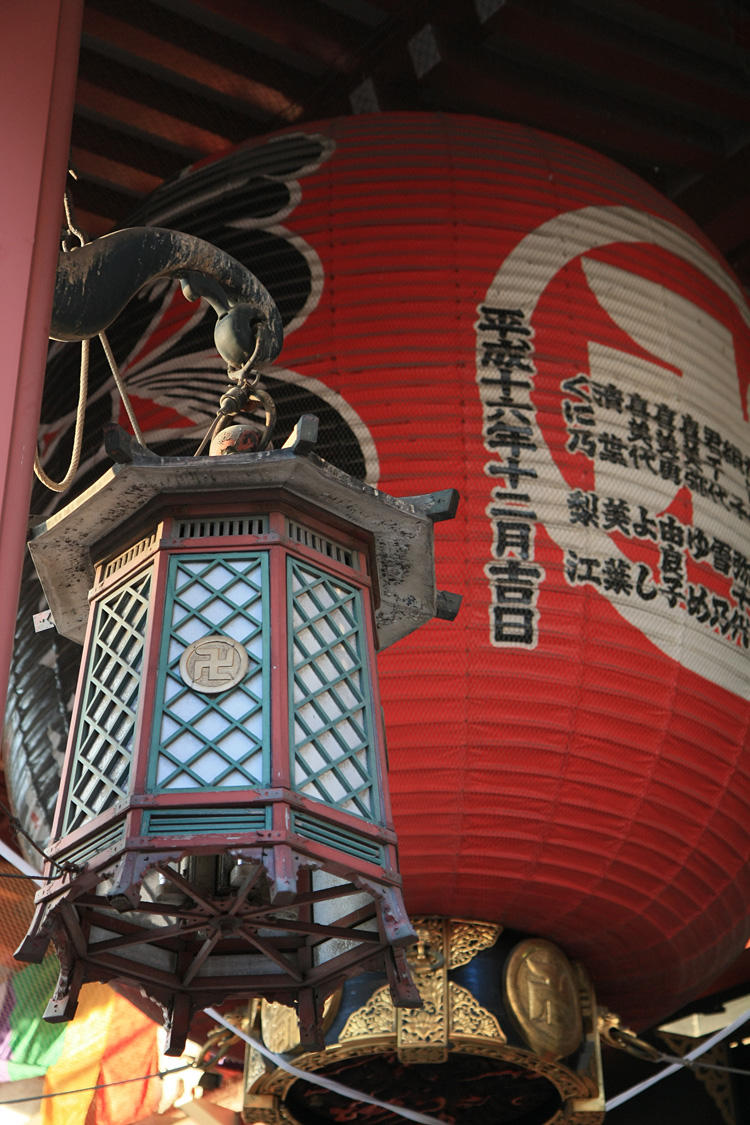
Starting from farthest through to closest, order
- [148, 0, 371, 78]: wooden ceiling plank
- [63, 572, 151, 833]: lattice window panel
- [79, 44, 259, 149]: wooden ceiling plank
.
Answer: [79, 44, 259, 149]: wooden ceiling plank < [148, 0, 371, 78]: wooden ceiling plank < [63, 572, 151, 833]: lattice window panel

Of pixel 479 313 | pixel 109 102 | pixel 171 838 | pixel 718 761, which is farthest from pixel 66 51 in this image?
pixel 109 102

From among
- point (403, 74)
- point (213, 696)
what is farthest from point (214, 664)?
point (403, 74)

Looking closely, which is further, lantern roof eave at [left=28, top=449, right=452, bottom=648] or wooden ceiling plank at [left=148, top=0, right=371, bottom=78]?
wooden ceiling plank at [left=148, top=0, right=371, bottom=78]

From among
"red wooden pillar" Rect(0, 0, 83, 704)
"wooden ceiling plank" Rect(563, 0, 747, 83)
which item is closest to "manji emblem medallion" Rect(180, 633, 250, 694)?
"red wooden pillar" Rect(0, 0, 83, 704)

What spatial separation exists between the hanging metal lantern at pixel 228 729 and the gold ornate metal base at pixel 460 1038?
1.04m

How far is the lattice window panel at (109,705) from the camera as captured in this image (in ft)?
4.01

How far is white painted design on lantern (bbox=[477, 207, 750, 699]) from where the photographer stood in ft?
7.50

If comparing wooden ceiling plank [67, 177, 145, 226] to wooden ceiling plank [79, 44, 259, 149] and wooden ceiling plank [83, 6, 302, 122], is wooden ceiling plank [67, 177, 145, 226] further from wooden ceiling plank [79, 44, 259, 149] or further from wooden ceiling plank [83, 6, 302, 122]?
wooden ceiling plank [83, 6, 302, 122]

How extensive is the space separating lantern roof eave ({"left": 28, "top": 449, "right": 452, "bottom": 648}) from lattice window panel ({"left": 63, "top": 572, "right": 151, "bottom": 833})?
2.9 inches

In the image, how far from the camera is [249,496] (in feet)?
4.25

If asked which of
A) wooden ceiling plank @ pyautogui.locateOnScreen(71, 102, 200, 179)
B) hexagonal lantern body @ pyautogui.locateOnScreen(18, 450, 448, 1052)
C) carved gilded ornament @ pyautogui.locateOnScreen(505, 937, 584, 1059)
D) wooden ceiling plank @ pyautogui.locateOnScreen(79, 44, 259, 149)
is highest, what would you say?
A: wooden ceiling plank @ pyautogui.locateOnScreen(79, 44, 259, 149)

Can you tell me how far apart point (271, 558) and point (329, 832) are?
274mm

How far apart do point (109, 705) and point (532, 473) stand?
116cm

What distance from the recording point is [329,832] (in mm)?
1142
